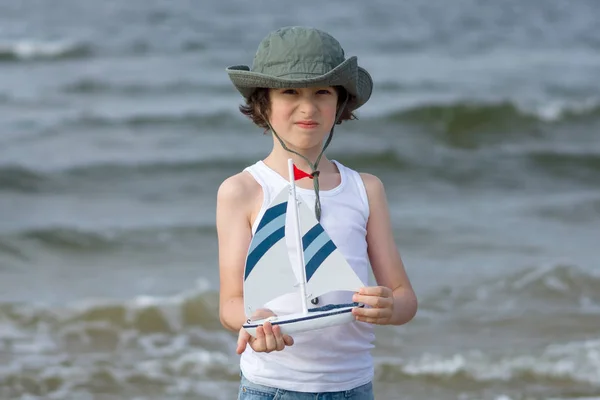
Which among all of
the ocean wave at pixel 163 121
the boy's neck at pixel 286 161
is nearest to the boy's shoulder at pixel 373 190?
the boy's neck at pixel 286 161

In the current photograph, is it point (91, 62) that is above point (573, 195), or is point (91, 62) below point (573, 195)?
above

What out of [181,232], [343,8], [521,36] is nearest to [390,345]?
[181,232]

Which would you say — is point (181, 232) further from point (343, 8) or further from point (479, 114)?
point (343, 8)

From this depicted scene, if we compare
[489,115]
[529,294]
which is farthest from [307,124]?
[489,115]

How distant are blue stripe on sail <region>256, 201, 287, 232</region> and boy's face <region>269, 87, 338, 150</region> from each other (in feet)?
0.70

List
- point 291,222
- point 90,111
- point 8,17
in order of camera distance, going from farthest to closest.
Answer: point 8,17
point 90,111
point 291,222

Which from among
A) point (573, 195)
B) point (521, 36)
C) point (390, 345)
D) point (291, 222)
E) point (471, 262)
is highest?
point (521, 36)

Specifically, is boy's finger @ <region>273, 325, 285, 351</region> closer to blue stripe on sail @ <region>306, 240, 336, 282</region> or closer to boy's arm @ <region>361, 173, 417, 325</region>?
blue stripe on sail @ <region>306, 240, 336, 282</region>

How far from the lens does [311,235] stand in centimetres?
246

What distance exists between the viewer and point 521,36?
2052 centimetres

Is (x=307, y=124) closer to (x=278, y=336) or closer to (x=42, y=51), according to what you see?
(x=278, y=336)

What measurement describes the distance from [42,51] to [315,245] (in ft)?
55.3

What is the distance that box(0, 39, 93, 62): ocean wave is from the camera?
18.1 m

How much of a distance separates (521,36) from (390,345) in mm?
15517
